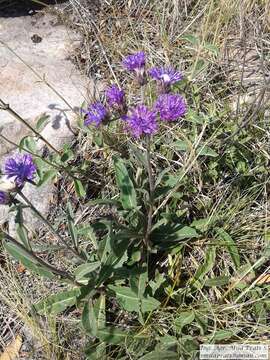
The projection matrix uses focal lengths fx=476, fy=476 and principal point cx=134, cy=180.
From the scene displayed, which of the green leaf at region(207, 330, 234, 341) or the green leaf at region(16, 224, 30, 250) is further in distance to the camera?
the green leaf at region(207, 330, 234, 341)

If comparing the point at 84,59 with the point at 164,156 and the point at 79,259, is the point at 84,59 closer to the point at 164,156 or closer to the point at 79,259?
the point at 164,156

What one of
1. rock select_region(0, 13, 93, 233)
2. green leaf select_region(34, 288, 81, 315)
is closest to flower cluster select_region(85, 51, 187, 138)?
rock select_region(0, 13, 93, 233)

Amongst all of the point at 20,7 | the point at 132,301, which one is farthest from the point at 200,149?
the point at 20,7

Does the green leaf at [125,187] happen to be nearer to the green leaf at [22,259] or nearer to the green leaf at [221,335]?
the green leaf at [22,259]

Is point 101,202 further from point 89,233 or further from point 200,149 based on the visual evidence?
point 200,149

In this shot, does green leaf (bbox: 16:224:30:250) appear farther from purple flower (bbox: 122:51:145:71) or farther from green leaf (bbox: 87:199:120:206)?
purple flower (bbox: 122:51:145:71)

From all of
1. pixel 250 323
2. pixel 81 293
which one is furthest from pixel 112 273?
pixel 250 323
